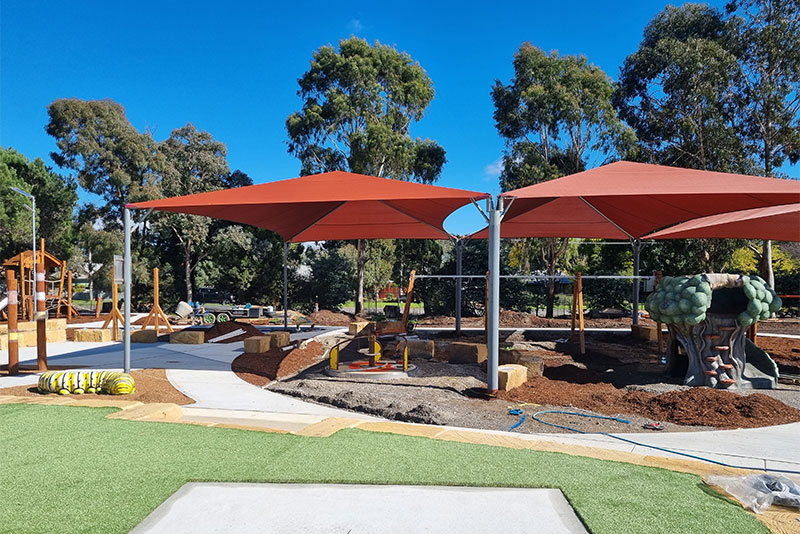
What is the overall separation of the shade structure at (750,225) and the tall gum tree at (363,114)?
1182 centimetres

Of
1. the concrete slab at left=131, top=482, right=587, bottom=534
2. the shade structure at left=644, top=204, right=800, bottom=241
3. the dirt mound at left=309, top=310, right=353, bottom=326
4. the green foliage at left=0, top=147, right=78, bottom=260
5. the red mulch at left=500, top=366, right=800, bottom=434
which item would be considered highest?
the green foliage at left=0, top=147, right=78, bottom=260

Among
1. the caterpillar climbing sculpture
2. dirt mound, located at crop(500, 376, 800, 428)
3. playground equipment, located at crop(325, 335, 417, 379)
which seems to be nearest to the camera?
dirt mound, located at crop(500, 376, 800, 428)

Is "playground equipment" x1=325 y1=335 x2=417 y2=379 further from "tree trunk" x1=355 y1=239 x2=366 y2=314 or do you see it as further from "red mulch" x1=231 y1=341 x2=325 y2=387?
"tree trunk" x1=355 y1=239 x2=366 y2=314

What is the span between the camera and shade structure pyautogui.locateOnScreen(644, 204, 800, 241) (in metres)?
10.5

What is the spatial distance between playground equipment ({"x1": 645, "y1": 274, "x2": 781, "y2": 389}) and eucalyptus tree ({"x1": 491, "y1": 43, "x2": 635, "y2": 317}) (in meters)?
13.3

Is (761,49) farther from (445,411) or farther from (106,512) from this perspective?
(106,512)

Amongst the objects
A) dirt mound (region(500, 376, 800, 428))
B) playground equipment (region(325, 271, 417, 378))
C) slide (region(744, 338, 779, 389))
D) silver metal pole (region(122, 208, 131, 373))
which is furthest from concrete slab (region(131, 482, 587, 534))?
slide (region(744, 338, 779, 389))

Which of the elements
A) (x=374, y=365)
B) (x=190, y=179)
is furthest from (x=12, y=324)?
(x=190, y=179)

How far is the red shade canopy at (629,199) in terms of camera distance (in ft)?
24.0

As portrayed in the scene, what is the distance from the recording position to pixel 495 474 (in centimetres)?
398

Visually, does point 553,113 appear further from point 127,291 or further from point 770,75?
point 127,291

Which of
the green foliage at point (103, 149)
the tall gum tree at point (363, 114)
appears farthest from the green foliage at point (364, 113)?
the green foliage at point (103, 149)

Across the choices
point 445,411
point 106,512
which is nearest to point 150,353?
point 445,411

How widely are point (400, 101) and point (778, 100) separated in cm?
1526
